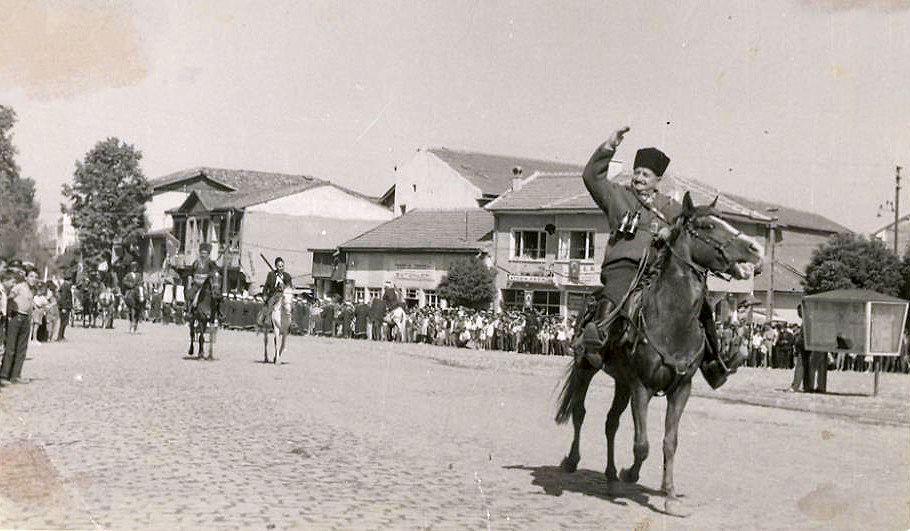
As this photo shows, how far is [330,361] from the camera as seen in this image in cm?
2466

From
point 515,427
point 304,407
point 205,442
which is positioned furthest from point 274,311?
point 205,442

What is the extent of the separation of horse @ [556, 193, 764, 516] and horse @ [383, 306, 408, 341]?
1258 inches

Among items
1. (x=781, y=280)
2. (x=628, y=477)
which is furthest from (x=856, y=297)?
(x=781, y=280)

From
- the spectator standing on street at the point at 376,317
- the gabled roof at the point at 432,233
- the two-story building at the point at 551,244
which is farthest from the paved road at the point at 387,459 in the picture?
the gabled roof at the point at 432,233

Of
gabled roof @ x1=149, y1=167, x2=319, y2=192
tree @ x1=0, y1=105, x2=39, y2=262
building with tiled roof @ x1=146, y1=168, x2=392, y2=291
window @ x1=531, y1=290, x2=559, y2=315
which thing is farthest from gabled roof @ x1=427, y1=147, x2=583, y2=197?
tree @ x1=0, y1=105, x2=39, y2=262

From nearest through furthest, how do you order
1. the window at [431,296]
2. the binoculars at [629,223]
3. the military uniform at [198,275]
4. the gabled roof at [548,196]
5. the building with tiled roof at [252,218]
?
1. the binoculars at [629,223]
2. the military uniform at [198,275]
3. the gabled roof at [548,196]
4. the window at [431,296]
5. the building with tiled roof at [252,218]

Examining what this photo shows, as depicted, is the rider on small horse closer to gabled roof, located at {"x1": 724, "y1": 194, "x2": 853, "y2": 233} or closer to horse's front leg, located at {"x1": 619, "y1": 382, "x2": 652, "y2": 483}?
horse's front leg, located at {"x1": 619, "y1": 382, "x2": 652, "y2": 483}

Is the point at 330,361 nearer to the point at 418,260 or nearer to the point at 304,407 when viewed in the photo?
the point at 304,407

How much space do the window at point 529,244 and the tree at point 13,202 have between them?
98.8ft

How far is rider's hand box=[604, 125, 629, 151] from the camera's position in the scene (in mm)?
8500

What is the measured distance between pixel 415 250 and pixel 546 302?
28.7 feet

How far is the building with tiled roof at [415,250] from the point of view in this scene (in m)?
53.1

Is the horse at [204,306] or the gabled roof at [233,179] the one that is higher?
the gabled roof at [233,179]

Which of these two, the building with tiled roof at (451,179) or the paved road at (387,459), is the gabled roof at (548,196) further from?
the paved road at (387,459)
